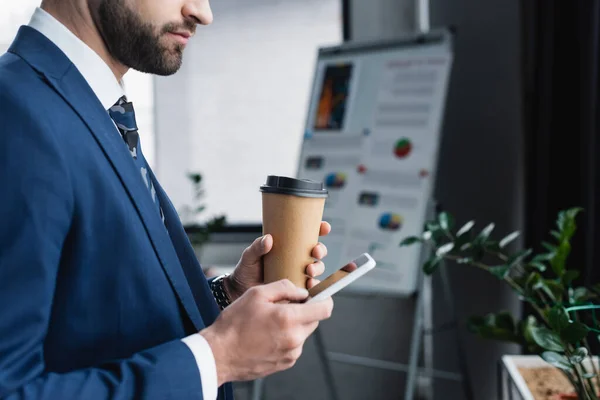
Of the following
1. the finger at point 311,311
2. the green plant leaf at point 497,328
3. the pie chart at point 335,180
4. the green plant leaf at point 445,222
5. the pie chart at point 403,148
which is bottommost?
the green plant leaf at point 497,328

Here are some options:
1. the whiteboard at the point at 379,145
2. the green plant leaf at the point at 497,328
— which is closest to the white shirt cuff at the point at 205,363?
the green plant leaf at the point at 497,328

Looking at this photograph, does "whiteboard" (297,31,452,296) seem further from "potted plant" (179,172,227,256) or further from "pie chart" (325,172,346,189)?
"potted plant" (179,172,227,256)

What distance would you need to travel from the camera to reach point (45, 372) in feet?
2.53

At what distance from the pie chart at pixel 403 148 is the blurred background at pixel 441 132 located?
0.40 meters

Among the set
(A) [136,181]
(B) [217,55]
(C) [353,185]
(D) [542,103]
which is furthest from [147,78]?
(A) [136,181]

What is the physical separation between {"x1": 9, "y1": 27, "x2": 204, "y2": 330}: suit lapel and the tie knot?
5 cm

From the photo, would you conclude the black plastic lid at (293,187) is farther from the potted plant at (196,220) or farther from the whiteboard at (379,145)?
the potted plant at (196,220)

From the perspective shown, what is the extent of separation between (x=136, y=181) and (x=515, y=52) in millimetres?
2325

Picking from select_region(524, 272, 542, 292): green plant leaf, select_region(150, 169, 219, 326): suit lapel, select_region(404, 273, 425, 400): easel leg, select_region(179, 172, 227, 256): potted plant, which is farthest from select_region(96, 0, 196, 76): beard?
select_region(179, 172, 227, 256): potted plant

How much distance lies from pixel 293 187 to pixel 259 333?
0.20m

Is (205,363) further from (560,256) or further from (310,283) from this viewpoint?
(560,256)

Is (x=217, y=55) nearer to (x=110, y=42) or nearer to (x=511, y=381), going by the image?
(x=511, y=381)

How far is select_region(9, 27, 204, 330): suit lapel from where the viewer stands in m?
0.81

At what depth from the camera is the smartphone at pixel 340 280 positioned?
811 millimetres
